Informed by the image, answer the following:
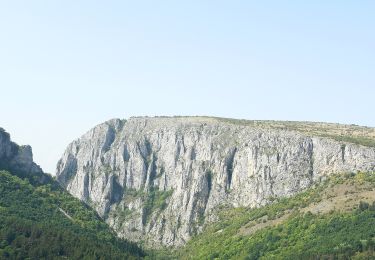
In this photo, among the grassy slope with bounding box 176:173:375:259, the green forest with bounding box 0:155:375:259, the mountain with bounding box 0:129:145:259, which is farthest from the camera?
the grassy slope with bounding box 176:173:375:259

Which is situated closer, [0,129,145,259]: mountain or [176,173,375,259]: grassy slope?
[0,129,145,259]: mountain

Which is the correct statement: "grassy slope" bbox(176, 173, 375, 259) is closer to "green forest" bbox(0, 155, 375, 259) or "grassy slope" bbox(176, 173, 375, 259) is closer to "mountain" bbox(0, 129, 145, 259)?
"green forest" bbox(0, 155, 375, 259)

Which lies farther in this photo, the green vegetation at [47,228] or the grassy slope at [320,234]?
the grassy slope at [320,234]

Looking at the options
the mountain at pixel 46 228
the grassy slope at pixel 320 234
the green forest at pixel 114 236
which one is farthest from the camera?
the grassy slope at pixel 320 234

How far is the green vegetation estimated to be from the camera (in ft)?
486

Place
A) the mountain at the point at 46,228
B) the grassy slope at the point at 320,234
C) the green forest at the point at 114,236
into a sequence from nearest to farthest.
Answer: the mountain at the point at 46,228 < the green forest at the point at 114,236 < the grassy slope at the point at 320,234

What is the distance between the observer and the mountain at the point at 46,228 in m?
148

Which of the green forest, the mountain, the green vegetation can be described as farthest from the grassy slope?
the green vegetation

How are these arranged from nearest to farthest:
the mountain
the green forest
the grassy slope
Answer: the mountain → the green forest → the grassy slope

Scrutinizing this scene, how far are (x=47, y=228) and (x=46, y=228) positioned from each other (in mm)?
336

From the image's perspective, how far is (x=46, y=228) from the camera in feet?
A: 525

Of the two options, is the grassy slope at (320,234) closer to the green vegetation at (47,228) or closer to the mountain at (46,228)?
the mountain at (46,228)

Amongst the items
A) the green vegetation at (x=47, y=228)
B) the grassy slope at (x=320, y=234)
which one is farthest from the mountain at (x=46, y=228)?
the grassy slope at (x=320, y=234)

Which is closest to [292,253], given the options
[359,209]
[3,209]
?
[359,209]
